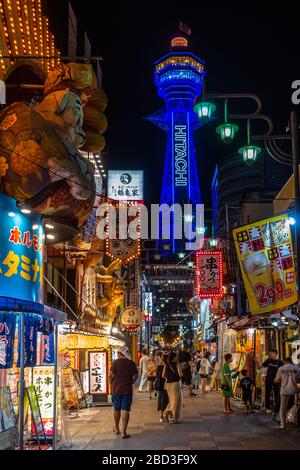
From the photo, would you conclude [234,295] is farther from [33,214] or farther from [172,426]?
[33,214]

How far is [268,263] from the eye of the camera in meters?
18.0

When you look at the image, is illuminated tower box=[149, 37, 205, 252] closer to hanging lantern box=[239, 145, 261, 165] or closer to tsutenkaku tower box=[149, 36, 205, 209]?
tsutenkaku tower box=[149, 36, 205, 209]

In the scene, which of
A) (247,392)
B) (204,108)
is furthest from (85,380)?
(204,108)

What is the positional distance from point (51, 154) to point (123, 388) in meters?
5.21

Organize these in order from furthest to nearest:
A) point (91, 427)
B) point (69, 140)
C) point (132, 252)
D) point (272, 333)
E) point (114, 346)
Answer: point (114, 346) → point (132, 252) → point (272, 333) → point (91, 427) → point (69, 140)

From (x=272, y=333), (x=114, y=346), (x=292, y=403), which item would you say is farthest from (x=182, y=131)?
(x=292, y=403)

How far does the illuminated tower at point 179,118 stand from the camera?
4208 inches

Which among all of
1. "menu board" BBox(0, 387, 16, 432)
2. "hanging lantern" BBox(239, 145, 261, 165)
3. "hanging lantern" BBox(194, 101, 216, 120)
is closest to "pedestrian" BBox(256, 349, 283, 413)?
"hanging lantern" BBox(239, 145, 261, 165)

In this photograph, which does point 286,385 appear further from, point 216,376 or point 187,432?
point 216,376

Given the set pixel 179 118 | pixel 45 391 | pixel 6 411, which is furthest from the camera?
pixel 179 118

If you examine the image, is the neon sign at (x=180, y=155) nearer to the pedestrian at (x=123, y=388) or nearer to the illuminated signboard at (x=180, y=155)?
the illuminated signboard at (x=180, y=155)

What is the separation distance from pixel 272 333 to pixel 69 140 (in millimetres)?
12511

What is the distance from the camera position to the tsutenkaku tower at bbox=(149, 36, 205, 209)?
107 meters

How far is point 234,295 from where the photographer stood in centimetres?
3222
